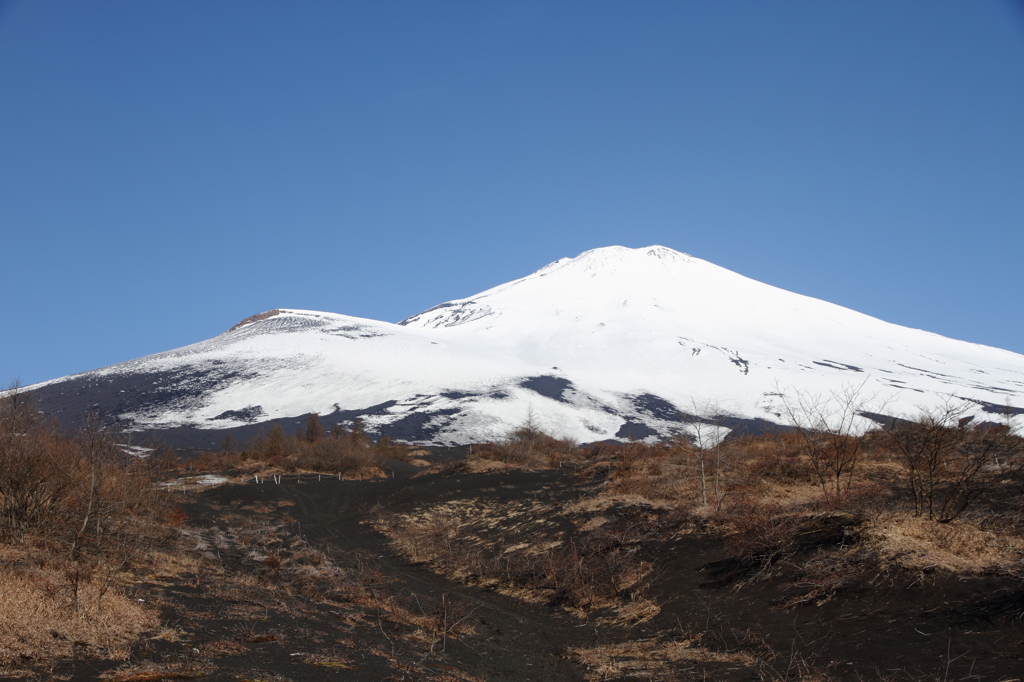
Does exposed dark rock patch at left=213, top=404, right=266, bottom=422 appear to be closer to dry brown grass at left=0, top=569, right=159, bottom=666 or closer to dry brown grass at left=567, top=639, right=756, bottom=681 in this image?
dry brown grass at left=0, top=569, right=159, bottom=666

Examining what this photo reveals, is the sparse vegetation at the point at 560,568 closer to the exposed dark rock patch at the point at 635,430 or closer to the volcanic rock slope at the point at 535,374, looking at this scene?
the volcanic rock slope at the point at 535,374

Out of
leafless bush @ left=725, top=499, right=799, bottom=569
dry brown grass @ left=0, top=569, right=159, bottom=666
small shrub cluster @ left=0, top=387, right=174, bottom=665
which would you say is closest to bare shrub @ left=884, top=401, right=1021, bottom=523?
leafless bush @ left=725, top=499, right=799, bottom=569

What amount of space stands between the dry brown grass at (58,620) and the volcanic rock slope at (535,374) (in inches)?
2810

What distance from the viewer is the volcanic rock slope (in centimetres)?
10050

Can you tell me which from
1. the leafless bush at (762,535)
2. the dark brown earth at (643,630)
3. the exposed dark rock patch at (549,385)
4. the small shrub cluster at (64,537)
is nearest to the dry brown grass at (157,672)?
the dark brown earth at (643,630)

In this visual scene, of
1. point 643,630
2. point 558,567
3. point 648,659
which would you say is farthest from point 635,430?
point 648,659

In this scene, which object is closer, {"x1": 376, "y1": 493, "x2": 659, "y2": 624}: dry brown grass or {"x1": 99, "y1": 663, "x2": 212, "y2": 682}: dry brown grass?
{"x1": 99, "y1": 663, "x2": 212, "y2": 682}: dry brown grass

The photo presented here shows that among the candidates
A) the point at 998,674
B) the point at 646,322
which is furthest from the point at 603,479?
the point at 646,322

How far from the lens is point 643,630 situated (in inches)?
497

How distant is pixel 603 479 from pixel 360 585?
12.7m

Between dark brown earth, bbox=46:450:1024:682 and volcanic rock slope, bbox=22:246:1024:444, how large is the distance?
64.2 metres

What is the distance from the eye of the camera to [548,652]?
1223 centimetres

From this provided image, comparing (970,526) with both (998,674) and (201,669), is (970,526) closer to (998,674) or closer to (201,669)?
(998,674)

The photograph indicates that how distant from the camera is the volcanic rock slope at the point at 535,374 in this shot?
10050 cm
